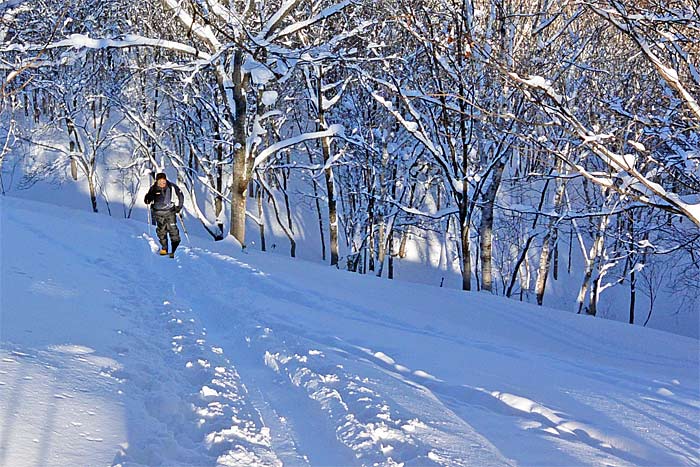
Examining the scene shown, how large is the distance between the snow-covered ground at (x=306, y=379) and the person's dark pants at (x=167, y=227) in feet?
8.39

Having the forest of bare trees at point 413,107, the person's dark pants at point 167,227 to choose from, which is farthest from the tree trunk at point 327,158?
the person's dark pants at point 167,227

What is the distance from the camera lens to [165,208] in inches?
464

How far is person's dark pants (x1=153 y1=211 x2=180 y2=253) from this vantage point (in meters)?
11.6

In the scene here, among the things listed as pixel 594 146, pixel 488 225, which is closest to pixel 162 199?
pixel 488 225

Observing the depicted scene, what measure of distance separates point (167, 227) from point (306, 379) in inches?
307

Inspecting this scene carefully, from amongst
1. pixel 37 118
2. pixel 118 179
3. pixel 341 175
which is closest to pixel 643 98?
pixel 341 175

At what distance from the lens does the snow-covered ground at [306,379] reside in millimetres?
3443

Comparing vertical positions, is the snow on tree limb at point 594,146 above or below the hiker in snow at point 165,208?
above

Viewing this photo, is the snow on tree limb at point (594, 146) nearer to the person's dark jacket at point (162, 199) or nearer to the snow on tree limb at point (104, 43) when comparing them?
the snow on tree limb at point (104, 43)

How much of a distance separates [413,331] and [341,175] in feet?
57.9

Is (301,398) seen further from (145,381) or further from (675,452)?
(675,452)

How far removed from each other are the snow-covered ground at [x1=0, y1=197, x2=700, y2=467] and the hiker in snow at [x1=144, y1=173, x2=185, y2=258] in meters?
2.63

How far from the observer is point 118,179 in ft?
107

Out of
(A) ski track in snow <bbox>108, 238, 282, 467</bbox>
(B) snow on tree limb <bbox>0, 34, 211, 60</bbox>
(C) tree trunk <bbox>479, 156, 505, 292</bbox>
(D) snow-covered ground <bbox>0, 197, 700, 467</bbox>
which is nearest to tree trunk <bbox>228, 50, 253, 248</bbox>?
(B) snow on tree limb <bbox>0, 34, 211, 60</bbox>
